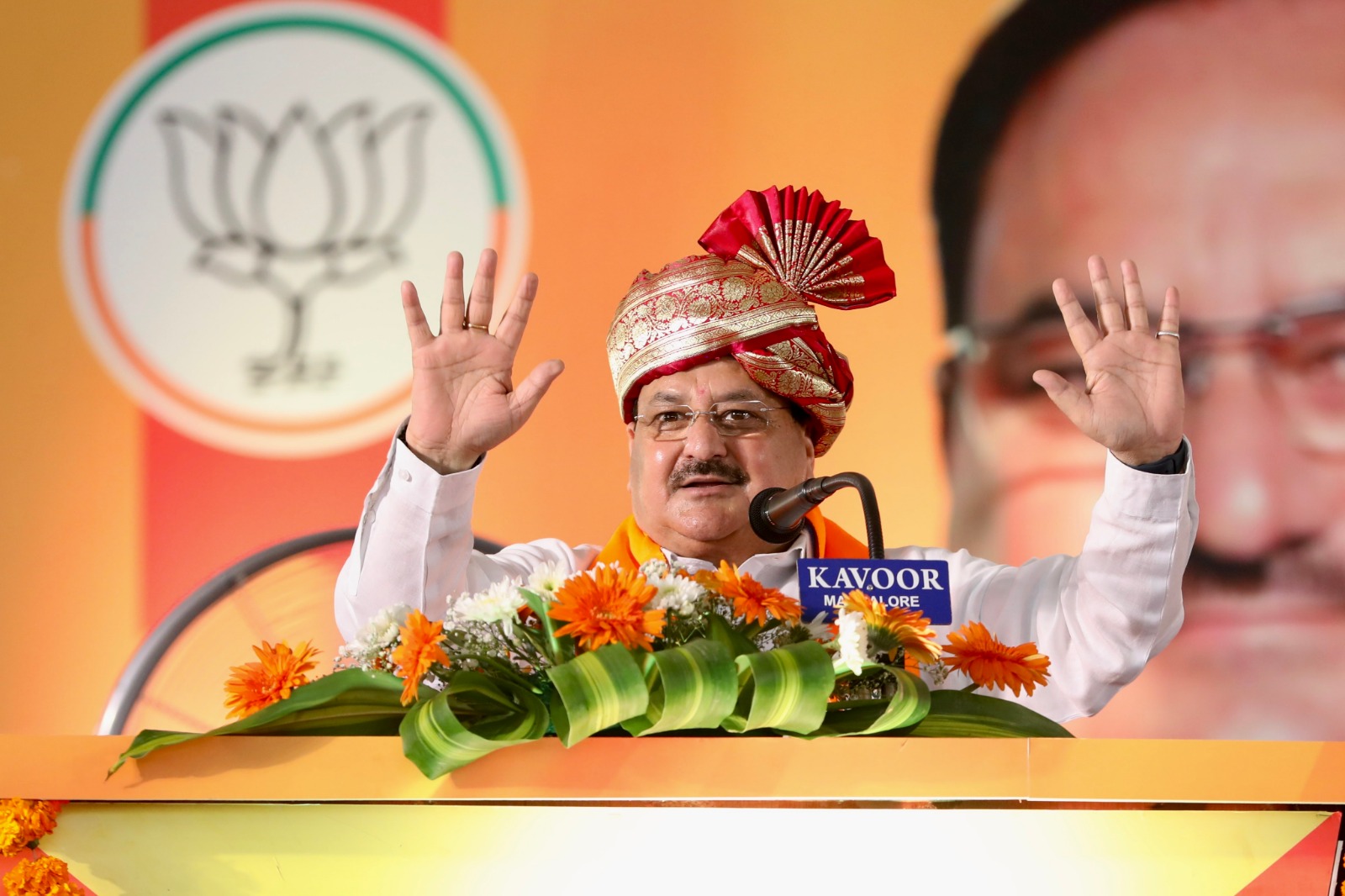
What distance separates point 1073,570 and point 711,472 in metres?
0.57

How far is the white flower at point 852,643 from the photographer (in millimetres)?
1212

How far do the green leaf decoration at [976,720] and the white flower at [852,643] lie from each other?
7 cm

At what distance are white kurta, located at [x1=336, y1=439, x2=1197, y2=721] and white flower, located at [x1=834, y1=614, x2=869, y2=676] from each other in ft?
2.58

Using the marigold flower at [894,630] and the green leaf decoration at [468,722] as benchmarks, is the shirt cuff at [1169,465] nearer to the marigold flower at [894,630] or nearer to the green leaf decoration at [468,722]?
the marigold flower at [894,630]

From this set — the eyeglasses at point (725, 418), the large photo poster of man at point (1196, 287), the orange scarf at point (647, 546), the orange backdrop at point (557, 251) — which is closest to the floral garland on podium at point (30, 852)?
the orange scarf at point (647, 546)

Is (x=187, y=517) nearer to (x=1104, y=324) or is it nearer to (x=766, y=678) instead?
(x=1104, y=324)

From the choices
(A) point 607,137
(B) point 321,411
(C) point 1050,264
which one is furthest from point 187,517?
(C) point 1050,264

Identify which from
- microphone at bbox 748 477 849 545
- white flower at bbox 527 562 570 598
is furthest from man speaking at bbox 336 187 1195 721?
white flower at bbox 527 562 570 598

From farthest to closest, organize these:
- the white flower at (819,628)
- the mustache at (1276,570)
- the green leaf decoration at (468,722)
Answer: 1. the mustache at (1276,570)
2. the white flower at (819,628)
3. the green leaf decoration at (468,722)

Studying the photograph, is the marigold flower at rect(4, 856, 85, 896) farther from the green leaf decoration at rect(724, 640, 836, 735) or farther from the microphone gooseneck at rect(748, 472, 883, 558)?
the microphone gooseneck at rect(748, 472, 883, 558)

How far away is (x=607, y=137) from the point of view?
3.37 m

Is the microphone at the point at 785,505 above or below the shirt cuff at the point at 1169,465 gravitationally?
below

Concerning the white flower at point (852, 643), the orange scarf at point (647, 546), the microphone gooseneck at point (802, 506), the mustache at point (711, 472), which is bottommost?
the white flower at point (852, 643)

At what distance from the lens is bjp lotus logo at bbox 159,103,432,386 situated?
11.0ft
